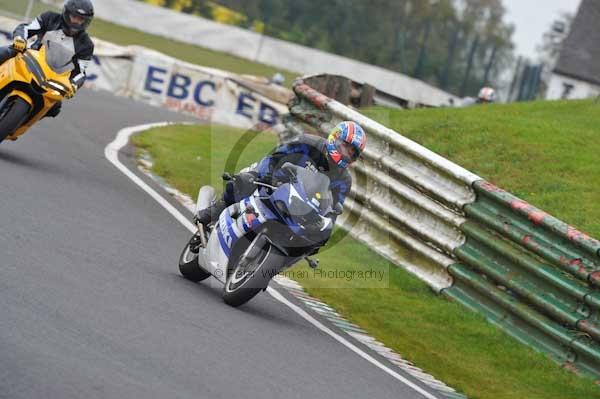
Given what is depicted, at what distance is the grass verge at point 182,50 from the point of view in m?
42.5

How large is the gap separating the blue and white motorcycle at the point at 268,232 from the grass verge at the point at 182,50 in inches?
1231

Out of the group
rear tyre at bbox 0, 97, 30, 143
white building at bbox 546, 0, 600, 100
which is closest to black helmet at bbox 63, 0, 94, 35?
rear tyre at bbox 0, 97, 30, 143

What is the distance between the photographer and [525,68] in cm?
4828

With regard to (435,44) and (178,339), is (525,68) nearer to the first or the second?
(435,44)

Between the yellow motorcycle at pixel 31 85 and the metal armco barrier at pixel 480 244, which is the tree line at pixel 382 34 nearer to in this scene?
the metal armco barrier at pixel 480 244

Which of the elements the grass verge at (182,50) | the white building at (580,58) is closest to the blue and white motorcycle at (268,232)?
the grass verge at (182,50)

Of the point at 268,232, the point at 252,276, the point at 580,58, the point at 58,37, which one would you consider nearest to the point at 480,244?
the point at 268,232

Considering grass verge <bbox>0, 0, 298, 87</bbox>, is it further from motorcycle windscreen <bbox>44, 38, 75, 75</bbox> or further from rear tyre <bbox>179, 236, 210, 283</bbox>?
rear tyre <bbox>179, 236, 210, 283</bbox>

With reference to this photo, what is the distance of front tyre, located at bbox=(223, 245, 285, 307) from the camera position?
902 centimetres

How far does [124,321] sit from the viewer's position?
24.3 feet

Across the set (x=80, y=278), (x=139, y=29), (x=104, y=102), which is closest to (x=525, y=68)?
(x=139, y=29)

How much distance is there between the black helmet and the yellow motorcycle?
0.82 ft

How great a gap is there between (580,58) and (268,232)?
5625 cm

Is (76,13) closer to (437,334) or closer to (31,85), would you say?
(31,85)
